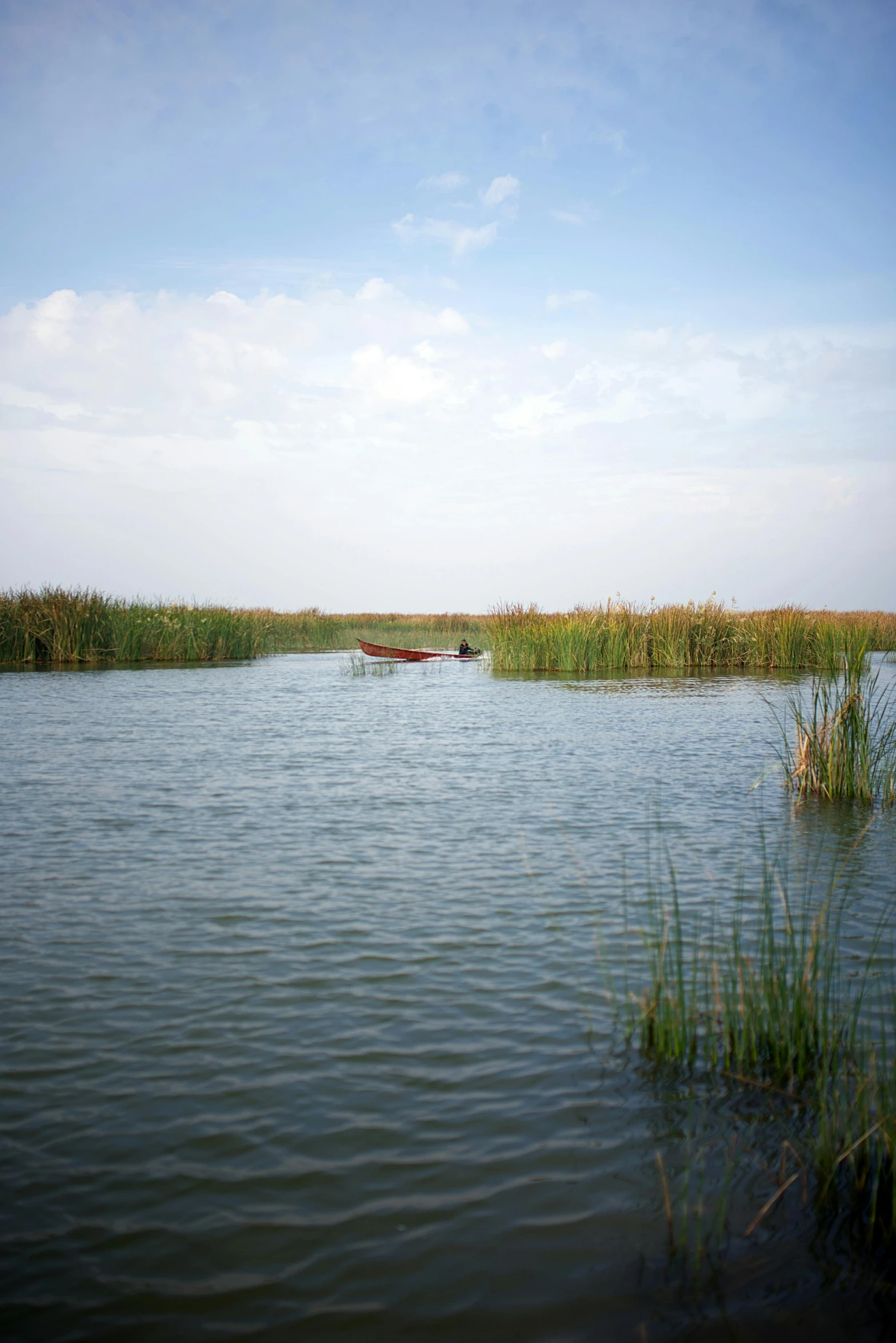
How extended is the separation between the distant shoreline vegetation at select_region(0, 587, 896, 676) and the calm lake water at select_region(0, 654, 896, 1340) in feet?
58.6

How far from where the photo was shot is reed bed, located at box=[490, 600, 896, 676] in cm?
2794

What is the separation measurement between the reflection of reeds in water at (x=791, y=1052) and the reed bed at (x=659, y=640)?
73.2 ft

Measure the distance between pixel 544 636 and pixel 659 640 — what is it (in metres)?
4.08

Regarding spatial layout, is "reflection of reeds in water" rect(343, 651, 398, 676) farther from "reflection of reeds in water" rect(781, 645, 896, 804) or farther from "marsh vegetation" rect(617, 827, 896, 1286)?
"marsh vegetation" rect(617, 827, 896, 1286)

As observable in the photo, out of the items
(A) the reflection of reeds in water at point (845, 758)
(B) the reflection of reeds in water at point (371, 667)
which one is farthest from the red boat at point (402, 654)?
(A) the reflection of reeds in water at point (845, 758)

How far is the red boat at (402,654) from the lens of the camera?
31453 mm

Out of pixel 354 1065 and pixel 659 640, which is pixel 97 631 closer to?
pixel 659 640

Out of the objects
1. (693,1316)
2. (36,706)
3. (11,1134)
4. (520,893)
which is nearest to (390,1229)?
(693,1316)

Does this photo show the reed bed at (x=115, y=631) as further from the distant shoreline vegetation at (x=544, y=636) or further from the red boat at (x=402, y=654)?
the red boat at (x=402, y=654)

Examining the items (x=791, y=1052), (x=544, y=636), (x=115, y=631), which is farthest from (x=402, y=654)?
(x=791, y=1052)

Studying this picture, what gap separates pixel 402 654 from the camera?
107 feet

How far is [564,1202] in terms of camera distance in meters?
3.24

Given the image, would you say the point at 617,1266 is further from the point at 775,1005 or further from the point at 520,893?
the point at 520,893

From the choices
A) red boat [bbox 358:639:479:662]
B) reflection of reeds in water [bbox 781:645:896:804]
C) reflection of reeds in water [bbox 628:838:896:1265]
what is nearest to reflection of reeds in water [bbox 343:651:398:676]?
red boat [bbox 358:639:479:662]
